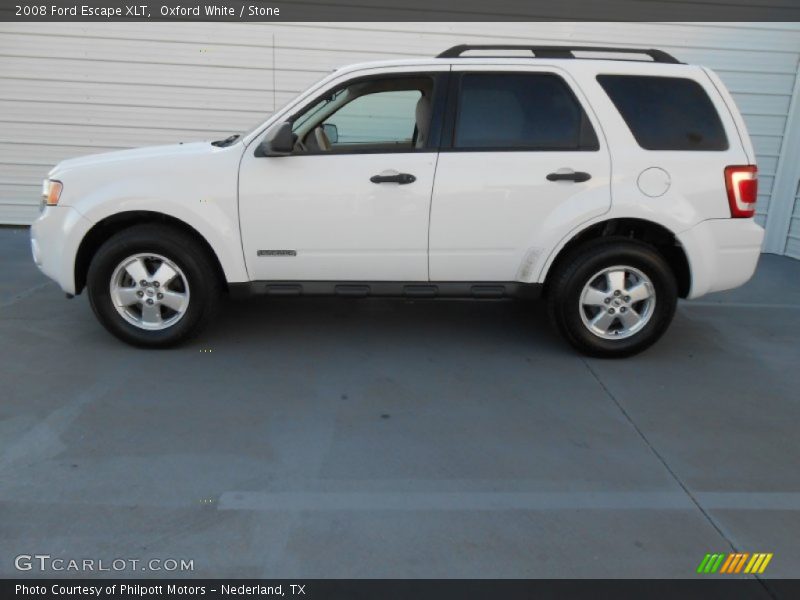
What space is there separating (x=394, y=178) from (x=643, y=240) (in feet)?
6.16

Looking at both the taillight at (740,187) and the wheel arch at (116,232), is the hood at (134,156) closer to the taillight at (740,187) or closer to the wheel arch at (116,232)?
the wheel arch at (116,232)

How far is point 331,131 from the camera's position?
15.4ft

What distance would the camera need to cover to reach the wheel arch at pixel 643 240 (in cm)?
439

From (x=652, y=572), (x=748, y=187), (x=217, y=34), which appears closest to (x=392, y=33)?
(x=217, y=34)

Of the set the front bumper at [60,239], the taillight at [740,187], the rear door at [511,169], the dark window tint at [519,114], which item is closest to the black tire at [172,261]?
the front bumper at [60,239]

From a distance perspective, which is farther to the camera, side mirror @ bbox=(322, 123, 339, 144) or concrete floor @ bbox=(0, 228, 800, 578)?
side mirror @ bbox=(322, 123, 339, 144)

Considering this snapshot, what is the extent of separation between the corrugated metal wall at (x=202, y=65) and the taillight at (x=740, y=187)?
13.7 ft

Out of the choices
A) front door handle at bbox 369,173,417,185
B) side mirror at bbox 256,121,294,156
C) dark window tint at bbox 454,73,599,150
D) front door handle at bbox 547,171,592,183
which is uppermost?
dark window tint at bbox 454,73,599,150

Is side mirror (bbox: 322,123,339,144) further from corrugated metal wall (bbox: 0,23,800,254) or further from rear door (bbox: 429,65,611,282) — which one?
corrugated metal wall (bbox: 0,23,800,254)

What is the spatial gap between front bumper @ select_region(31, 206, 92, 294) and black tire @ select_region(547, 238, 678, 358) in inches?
126

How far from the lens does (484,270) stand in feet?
14.4

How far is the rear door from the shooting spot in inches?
166
